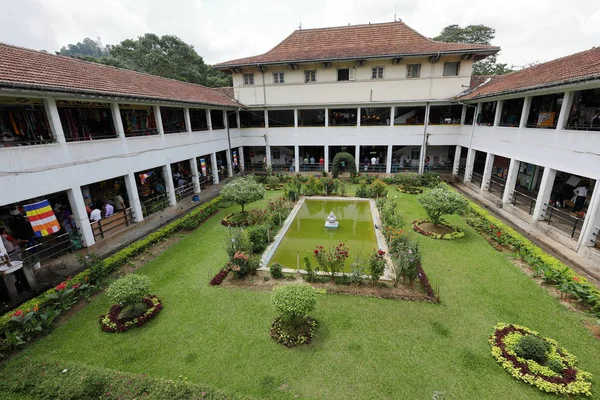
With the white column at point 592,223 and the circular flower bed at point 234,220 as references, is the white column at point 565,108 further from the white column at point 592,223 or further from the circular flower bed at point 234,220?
the circular flower bed at point 234,220

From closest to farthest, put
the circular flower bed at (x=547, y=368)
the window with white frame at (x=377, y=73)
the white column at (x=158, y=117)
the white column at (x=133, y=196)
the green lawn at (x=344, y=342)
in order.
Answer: the circular flower bed at (x=547, y=368) → the green lawn at (x=344, y=342) → the white column at (x=133, y=196) → the white column at (x=158, y=117) → the window with white frame at (x=377, y=73)

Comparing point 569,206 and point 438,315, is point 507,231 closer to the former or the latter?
point 569,206

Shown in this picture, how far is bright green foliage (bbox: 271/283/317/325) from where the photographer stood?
6133mm

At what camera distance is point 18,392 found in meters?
5.34

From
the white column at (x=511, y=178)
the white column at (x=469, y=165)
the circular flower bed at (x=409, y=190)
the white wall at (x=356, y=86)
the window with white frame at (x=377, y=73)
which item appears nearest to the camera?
the white column at (x=511, y=178)

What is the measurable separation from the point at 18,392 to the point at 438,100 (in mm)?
24011

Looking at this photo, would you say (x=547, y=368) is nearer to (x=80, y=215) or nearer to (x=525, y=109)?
(x=525, y=109)

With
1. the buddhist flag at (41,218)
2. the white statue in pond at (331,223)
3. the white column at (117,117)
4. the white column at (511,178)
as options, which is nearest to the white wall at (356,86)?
the white column at (511,178)

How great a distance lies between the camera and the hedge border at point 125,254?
279 inches

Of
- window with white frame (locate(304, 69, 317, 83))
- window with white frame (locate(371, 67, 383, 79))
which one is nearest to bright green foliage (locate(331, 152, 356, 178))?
window with white frame (locate(371, 67, 383, 79))

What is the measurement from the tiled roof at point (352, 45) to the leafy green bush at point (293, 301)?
18.6m

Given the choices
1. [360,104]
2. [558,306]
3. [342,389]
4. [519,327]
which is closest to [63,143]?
[342,389]

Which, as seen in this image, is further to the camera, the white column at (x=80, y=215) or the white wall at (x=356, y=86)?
the white wall at (x=356, y=86)

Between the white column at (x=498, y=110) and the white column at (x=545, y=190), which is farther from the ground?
the white column at (x=498, y=110)
